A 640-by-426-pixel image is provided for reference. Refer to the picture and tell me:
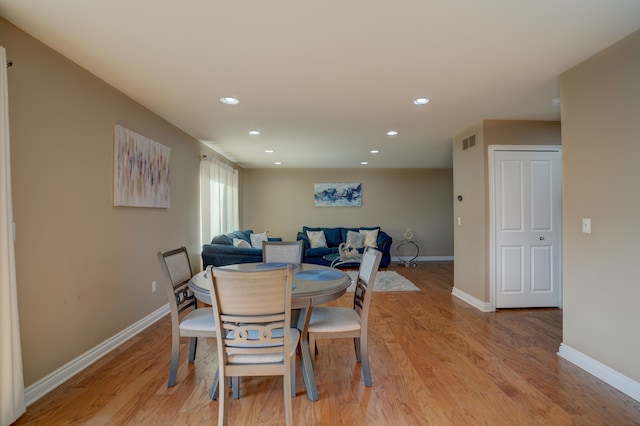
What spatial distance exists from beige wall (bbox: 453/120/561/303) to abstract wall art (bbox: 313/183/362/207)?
368cm

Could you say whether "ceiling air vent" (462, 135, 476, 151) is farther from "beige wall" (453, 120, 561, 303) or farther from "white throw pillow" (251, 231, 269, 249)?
"white throw pillow" (251, 231, 269, 249)

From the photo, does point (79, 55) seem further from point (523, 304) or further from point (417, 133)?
point (523, 304)

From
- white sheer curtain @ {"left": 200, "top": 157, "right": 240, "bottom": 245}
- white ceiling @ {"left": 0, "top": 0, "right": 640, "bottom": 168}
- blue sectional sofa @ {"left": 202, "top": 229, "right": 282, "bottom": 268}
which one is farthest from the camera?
white sheer curtain @ {"left": 200, "top": 157, "right": 240, "bottom": 245}

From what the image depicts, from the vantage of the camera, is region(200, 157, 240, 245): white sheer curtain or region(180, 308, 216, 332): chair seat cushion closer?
region(180, 308, 216, 332): chair seat cushion

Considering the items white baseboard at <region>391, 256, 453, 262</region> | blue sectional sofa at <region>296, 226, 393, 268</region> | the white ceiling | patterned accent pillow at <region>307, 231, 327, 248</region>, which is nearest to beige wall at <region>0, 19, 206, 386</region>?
the white ceiling

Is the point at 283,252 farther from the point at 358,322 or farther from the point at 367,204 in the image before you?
the point at 367,204

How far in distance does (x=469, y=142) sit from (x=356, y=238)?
357cm

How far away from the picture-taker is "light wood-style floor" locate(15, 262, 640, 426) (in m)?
1.87

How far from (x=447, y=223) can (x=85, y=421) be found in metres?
7.81

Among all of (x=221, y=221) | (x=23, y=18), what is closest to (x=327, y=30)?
(x=23, y=18)

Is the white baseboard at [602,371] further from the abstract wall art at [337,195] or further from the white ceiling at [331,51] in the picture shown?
the abstract wall art at [337,195]

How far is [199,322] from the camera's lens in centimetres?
219

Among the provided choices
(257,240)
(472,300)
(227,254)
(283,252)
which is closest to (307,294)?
(283,252)

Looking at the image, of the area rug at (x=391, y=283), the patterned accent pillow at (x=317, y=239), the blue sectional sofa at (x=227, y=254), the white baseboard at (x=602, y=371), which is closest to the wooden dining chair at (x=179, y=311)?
the blue sectional sofa at (x=227, y=254)
